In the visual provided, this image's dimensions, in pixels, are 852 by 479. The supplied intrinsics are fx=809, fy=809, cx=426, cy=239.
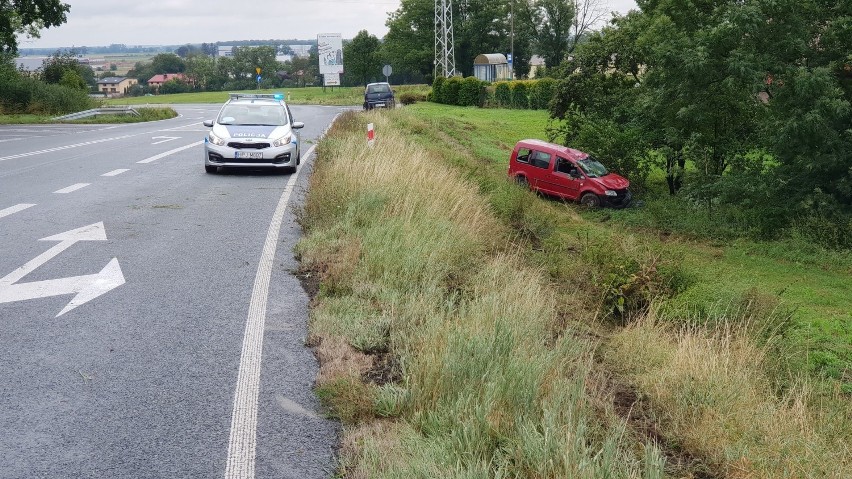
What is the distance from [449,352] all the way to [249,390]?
1.35 meters

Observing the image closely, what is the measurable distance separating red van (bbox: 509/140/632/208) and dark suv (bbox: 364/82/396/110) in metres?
22.3

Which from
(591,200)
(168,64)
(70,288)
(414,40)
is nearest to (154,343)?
(70,288)

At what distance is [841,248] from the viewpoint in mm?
18625

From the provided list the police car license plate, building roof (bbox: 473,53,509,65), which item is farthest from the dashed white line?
building roof (bbox: 473,53,509,65)

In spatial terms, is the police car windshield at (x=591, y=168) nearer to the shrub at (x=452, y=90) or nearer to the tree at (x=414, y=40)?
the shrub at (x=452, y=90)

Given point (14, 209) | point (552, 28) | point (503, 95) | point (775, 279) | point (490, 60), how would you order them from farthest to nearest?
point (552, 28)
point (490, 60)
point (503, 95)
point (775, 279)
point (14, 209)

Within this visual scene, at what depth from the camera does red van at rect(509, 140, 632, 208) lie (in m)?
24.3

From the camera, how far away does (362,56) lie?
101688mm

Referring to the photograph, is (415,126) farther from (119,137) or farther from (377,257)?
(377,257)

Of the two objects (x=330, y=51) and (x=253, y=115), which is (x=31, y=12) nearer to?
(x=253, y=115)

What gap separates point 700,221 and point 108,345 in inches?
744

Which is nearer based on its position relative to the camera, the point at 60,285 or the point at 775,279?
the point at 60,285

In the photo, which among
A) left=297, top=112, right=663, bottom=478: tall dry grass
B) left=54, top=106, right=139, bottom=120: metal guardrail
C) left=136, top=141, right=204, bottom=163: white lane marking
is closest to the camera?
left=297, top=112, right=663, bottom=478: tall dry grass

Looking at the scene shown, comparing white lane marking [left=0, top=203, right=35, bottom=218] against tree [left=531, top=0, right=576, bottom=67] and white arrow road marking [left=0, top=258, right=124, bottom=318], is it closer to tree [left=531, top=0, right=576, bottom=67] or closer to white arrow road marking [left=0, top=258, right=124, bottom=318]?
white arrow road marking [left=0, top=258, right=124, bottom=318]
